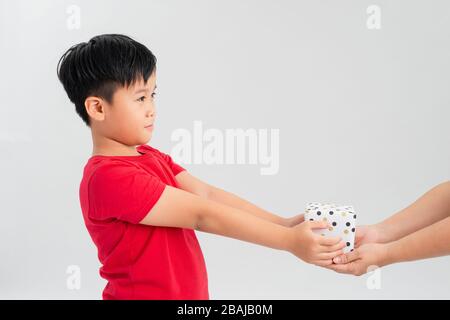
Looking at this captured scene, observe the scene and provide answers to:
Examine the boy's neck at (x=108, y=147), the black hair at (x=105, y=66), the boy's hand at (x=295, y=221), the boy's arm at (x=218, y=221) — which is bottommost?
the boy's arm at (x=218, y=221)

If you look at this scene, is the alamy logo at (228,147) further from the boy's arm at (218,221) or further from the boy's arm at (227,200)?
the boy's arm at (218,221)

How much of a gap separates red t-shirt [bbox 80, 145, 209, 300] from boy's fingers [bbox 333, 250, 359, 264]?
31 cm

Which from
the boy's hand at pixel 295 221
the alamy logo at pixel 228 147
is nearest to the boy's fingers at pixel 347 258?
the boy's hand at pixel 295 221

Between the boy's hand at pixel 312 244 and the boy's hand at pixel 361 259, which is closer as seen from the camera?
the boy's hand at pixel 312 244

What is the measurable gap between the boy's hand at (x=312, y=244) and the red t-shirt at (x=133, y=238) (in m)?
0.20

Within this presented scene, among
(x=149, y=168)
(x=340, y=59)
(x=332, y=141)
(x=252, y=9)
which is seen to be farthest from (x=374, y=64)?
(x=149, y=168)

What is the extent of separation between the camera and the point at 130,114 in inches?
50.8

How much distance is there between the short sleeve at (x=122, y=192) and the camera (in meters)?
1.21

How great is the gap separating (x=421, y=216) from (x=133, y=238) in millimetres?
788

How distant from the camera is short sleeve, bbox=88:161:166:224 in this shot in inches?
47.6

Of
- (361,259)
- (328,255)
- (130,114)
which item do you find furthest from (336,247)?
(130,114)

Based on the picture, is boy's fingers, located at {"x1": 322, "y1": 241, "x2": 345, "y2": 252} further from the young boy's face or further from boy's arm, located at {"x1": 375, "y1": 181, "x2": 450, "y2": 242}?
the young boy's face

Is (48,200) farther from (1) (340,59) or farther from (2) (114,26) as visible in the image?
(1) (340,59)

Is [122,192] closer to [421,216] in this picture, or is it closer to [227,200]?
[227,200]
